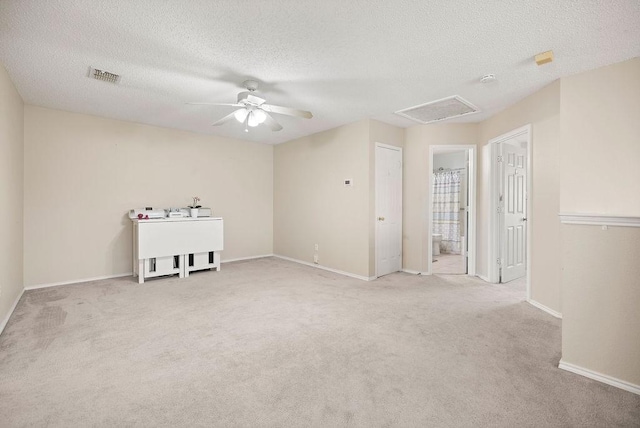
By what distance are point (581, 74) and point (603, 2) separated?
3.92 feet

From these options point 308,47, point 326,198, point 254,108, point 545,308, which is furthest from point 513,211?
point 254,108

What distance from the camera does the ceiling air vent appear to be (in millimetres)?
2822

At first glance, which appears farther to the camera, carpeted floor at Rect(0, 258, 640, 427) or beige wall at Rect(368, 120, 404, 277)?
beige wall at Rect(368, 120, 404, 277)

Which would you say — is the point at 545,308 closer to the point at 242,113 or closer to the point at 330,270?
the point at 330,270

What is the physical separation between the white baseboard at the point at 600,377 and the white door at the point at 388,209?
2602mm

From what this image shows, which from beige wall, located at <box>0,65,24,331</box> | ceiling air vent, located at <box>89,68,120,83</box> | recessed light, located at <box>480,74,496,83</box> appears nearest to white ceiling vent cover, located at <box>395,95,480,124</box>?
recessed light, located at <box>480,74,496,83</box>

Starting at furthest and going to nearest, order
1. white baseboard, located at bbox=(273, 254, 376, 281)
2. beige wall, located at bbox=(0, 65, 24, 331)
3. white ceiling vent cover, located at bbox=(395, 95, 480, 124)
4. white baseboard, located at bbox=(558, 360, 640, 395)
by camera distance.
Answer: white baseboard, located at bbox=(273, 254, 376, 281)
white ceiling vent cover, located at bbox=(395, 95, 480, 124)
beige wall, located at bbox=(0, 65, 24, 331)
white baseboard, located at bbox=(558, 360, 640, 395)

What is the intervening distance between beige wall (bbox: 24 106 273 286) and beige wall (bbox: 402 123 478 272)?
130 inches

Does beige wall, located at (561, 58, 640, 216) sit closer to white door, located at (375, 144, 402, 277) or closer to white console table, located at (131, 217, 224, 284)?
white door, located at (375, 144, 402, 277)

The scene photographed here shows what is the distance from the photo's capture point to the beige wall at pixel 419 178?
4570mm

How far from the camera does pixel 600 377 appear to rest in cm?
187

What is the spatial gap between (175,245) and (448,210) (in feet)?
19.7

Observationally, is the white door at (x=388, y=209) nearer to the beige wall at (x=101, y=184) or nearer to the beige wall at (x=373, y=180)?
the beige wall at (x=373, y=180)

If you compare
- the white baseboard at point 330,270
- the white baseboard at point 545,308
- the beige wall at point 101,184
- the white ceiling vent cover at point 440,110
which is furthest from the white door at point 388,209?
the beige wall at point 101,184
